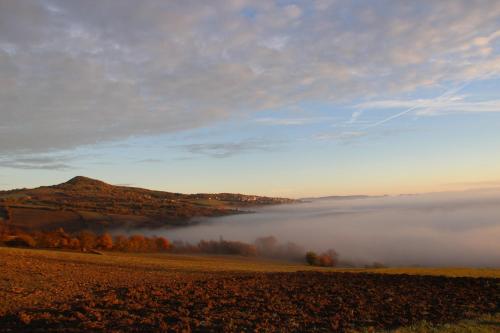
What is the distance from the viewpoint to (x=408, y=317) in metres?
16.9

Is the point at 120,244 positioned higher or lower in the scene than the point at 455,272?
lower

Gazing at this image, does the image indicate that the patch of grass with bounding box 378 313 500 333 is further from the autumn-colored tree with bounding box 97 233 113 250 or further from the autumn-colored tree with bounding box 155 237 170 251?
the autumn-colored tree with bounding box 155 237 170 251

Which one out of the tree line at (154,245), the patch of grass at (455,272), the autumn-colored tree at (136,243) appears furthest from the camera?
the autumn-colored tree at (136,243)

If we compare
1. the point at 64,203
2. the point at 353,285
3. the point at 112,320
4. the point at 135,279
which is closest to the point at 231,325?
the point at 112,320

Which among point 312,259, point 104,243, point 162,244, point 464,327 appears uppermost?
point 464,327

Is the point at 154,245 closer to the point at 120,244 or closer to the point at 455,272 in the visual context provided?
the point at 120,244

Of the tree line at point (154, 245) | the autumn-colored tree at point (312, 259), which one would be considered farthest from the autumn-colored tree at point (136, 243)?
the autumn-colored tree at point (312, 259)

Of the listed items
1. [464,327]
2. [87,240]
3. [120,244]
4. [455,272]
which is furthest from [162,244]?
[464,327]

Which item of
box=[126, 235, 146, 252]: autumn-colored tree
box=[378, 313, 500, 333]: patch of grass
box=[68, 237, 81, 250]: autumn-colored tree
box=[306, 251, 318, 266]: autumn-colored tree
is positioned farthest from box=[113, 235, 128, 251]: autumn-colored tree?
box=[378, 313, 500, 333]: patch of grass

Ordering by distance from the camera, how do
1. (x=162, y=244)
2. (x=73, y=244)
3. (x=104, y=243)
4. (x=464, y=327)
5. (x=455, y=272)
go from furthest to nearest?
(x=162, y=244) < (x=104, y=243) < (x=73, y=244) < (x=455, y=272) < (x=464, y=327)

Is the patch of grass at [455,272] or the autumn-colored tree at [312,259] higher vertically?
the patch of grass at [455,272]

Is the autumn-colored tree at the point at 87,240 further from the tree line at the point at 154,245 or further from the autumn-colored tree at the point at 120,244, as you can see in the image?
the autumn-colored tree at the point at 120,244

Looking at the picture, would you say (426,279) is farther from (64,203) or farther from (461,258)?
(64,203)

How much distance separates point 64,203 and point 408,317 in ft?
626
